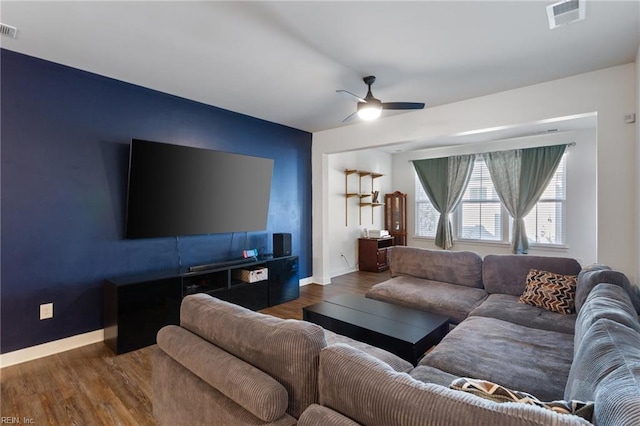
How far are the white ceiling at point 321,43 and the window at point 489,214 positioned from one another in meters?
2.99

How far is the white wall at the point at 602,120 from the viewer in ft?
9.20

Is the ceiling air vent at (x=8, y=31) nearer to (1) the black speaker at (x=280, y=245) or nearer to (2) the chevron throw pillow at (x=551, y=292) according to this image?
(1) the black speaker at (x=280, y=245)

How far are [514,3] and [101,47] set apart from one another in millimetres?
3055

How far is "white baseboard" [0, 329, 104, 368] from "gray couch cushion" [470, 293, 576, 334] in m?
3.49

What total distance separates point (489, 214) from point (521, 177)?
88cm

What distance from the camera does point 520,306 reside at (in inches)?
103

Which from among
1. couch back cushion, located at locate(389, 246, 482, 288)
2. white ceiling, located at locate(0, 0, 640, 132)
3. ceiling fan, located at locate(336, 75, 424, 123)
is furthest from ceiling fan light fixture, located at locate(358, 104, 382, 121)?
couch back cushion, located at locate(389, 246, 482, 288)

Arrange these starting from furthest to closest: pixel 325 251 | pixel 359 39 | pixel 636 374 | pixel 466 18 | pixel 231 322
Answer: pixel 325 251, pixel 359 39, pixel 466 18, pixel 231 322, pixel 636 374

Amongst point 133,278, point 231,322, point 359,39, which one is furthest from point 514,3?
point 133,278

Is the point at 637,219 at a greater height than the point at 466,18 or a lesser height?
lesser

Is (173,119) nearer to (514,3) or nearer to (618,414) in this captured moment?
(514,3)

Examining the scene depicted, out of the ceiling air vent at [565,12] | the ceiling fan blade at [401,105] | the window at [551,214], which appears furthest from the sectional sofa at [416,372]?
the window at [551,214]

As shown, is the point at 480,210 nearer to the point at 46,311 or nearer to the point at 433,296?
the point at 433,296

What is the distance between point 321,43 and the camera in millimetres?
2436
